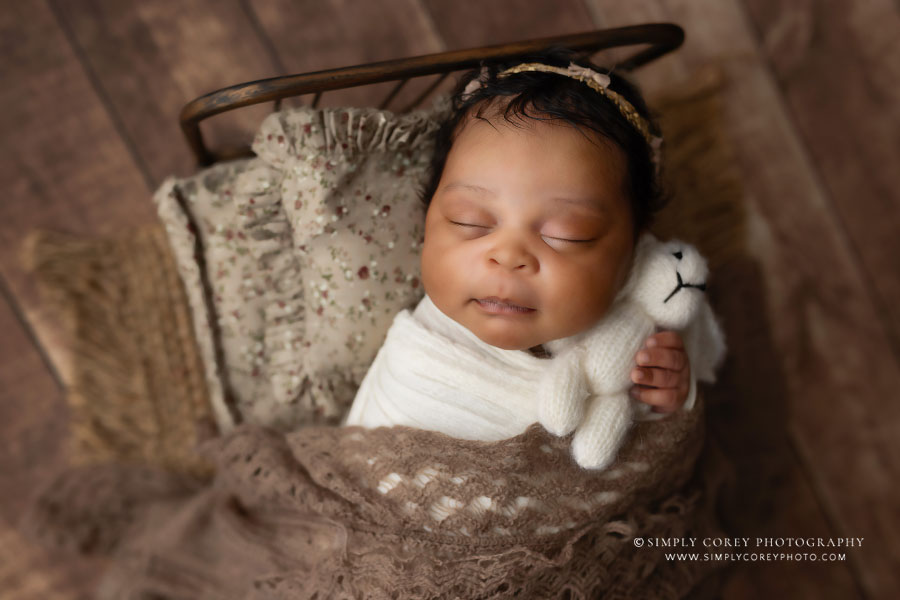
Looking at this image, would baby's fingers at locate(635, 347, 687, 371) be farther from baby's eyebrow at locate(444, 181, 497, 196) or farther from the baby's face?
baby's eyebrow at locate(444, 181, 497, 196)

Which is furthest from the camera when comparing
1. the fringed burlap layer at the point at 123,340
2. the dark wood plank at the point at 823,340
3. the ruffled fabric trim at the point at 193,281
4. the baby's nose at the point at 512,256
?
the dark wood plank at the point at 823,340

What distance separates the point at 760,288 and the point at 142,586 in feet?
4.92

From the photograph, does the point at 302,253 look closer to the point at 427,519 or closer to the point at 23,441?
the point at 427,519

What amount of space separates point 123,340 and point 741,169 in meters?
1.49

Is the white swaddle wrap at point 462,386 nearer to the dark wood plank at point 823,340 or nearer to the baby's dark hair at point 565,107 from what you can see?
the baby's dark hair at point 565,107

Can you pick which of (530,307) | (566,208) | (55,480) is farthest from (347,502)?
(55,480)

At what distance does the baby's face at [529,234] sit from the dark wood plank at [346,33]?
22.3 inches

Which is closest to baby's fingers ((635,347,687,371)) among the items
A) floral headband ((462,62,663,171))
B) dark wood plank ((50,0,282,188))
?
floral headband ((462,62,663,171))

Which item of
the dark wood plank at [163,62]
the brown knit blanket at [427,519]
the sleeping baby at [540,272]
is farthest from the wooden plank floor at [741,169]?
the sleeping baby at [540,272]

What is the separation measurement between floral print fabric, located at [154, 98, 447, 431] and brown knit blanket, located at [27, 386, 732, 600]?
13 centimetres

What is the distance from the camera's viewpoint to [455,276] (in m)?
0.85

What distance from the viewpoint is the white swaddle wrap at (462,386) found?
934 millimetres

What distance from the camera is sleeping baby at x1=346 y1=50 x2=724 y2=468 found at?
32.6 inches

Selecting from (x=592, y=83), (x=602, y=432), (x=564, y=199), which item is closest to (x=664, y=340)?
(x=602, y=432)
